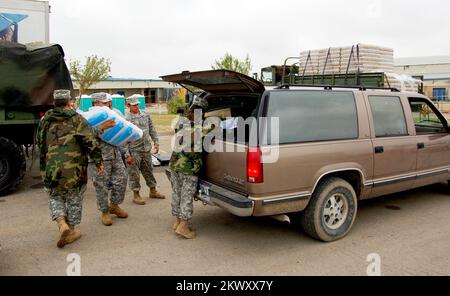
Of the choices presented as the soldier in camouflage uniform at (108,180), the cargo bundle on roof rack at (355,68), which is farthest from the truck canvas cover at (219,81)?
the cargo bundle on roof rack at (355,68)

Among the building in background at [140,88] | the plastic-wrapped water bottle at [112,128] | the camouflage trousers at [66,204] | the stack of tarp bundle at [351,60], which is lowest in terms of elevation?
the camouflage trousers at [66,204]

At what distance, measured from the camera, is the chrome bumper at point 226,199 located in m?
3.64

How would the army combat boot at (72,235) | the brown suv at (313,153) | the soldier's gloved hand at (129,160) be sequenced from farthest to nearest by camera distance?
1. the soldier's gloved hand at (129,160)
2. the army combat boot at (72,235)
3. the brown suv at (313,153)

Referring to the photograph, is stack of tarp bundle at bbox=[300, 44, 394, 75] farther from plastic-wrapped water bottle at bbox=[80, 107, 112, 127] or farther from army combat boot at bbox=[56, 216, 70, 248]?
army combat boot at bbox=[56, 216, 70, 248]

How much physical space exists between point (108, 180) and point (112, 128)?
27.8 inches

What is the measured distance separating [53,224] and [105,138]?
1271 millimetres

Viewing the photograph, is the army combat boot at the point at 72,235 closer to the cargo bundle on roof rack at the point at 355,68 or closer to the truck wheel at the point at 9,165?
the truck wheel at the point at 9,165

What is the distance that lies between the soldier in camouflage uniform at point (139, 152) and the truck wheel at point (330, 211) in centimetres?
265

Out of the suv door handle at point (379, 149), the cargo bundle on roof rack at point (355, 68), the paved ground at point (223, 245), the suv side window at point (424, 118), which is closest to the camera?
the paved ground at point (223, 245)

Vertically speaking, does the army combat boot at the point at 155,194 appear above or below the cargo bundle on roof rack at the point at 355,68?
below

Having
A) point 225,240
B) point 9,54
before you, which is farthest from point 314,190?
point 9,54

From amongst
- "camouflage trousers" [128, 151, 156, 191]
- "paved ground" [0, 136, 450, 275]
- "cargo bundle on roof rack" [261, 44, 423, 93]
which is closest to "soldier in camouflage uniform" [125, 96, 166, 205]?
"camouflage trousers" [128, 151, 156, 191]

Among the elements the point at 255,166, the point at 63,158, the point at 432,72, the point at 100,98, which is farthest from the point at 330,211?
the point at 432,72

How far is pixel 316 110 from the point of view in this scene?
4.11 meters
